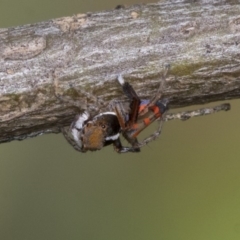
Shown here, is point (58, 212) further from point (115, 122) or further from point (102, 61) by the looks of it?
point (102, 61)

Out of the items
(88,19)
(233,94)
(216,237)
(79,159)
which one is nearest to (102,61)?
(88,19)

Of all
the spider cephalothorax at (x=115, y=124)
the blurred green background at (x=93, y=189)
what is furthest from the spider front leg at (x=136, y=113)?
the blurred green background at (x=93, y=189)

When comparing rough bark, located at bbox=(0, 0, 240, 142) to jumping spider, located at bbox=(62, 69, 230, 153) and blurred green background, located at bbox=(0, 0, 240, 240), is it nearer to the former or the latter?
jumping spider, located at bbox=(62, 69, 230, 153)

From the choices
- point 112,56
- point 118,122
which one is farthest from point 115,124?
point 112,56

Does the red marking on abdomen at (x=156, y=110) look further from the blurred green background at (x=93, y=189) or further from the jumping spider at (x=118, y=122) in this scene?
the blurred green background at (x=93, y=189)

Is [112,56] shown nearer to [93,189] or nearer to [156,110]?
[156,110]

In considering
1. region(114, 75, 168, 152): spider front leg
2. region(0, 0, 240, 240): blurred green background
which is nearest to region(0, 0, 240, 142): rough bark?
region(114, 75, 168, 152): spider front leg

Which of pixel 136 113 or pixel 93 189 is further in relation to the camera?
pixel 93 189

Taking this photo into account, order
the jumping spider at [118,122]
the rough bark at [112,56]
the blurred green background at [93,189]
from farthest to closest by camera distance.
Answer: the blurred green background at [93,189], the jumping spider at [118,122], the rough bark at [112,56]
